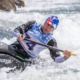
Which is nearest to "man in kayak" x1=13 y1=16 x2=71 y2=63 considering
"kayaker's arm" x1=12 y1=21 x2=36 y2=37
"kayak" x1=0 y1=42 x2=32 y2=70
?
"kayaker's arm" x1=12 y1=21 x2=36 y2=37

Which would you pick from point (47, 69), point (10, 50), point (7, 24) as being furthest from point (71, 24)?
point (10, 50)

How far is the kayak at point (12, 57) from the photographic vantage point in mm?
3287

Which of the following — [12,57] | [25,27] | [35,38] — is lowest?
[12,57]

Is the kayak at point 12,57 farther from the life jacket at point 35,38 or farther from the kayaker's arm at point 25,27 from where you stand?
the kayaker's arm at point 25,27

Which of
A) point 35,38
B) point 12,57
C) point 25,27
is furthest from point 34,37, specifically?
point 12,57

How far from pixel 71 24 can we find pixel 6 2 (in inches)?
135

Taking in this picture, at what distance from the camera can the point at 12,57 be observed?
337cm

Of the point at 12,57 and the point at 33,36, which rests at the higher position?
the point at 33,36

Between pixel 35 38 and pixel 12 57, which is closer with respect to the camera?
pixel 12 57

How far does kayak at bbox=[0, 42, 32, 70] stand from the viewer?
329 centimetres

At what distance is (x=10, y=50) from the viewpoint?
3457 mm

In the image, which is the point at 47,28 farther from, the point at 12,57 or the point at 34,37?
the point at 12,57

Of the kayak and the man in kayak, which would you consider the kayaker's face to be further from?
the kayak

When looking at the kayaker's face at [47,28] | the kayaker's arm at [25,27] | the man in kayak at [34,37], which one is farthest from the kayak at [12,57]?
the kayaker's face at [47,28]
